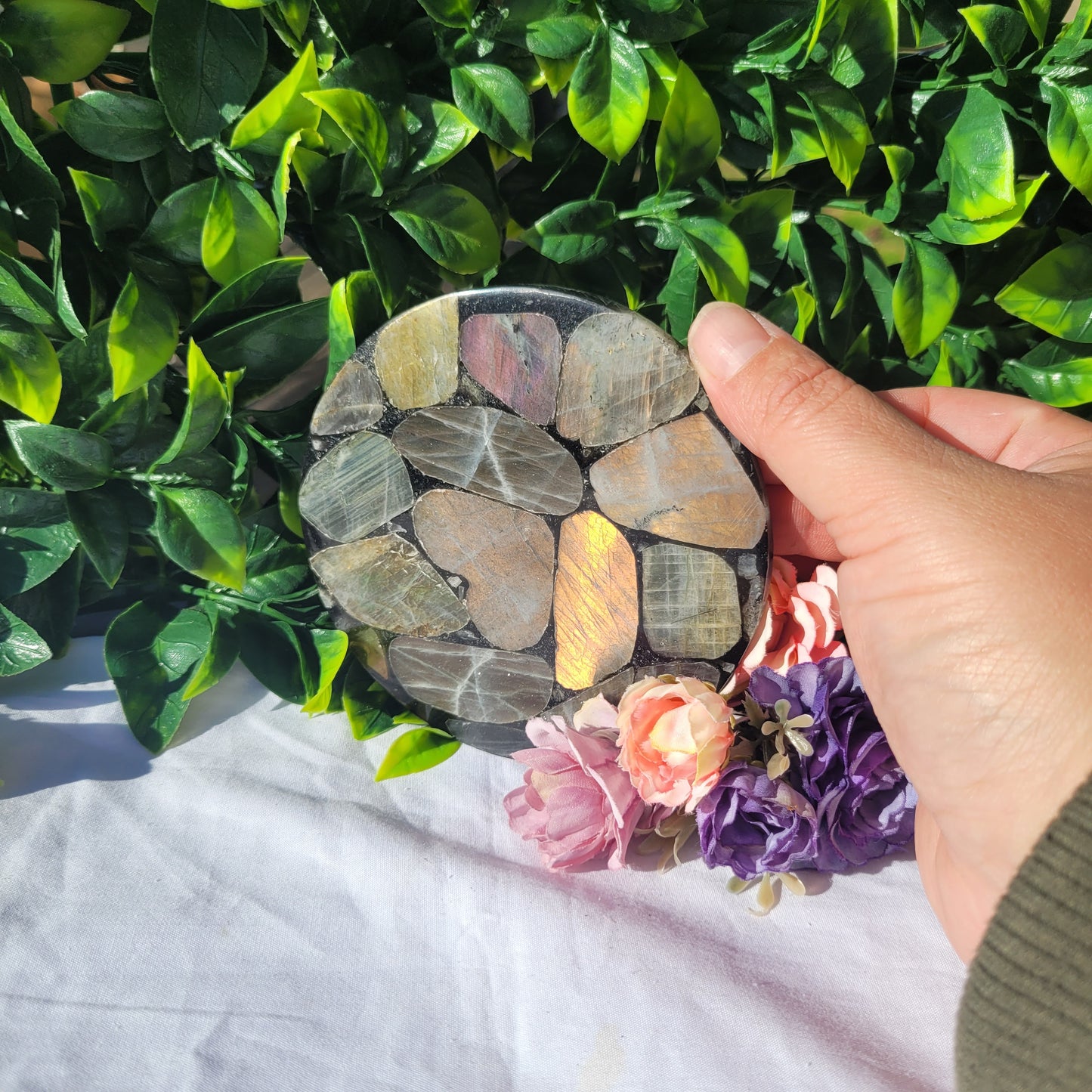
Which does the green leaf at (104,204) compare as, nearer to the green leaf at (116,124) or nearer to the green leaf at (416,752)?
the green leaf at (116,124)

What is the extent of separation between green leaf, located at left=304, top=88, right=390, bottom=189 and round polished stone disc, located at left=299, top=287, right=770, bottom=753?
0.30 feet

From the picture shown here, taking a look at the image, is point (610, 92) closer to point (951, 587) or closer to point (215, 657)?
point (951, 587)

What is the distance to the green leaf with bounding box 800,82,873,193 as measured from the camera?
22.4 inches

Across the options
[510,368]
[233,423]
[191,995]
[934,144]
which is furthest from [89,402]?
[934,144]

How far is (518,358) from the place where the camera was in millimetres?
593

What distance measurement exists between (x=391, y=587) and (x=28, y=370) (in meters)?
0.28

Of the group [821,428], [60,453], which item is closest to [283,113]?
[60,453]

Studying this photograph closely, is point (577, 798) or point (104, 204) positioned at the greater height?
point (104, 204)

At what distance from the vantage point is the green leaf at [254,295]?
612 millimetres

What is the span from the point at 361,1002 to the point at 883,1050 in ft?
1.08

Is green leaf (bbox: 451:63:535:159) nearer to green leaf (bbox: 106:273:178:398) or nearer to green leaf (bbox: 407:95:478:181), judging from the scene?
green leaf (bbox: 407:95:478:181)

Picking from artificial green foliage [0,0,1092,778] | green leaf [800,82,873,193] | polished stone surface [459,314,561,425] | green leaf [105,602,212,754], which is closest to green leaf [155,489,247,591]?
artificial green foliage [0,0,1092,778]

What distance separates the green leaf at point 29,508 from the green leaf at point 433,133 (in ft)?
1.19

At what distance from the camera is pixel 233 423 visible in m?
0.68
